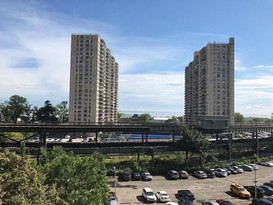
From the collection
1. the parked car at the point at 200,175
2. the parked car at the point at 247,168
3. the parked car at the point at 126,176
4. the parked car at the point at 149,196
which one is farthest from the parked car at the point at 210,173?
the parked car at the point at 149,196

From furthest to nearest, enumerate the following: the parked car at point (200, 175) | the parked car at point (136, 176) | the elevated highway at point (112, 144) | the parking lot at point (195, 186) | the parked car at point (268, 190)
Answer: the elevated highway at point (112, 144) < the parked car at point (200, 175) < the parked car at point (136, 176) < the parked car at point (268, 190) < the parking lot at point (195, 186)

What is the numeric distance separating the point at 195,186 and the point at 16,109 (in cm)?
11379

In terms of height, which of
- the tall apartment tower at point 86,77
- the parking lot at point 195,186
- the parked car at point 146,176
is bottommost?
the parking lot at point 195,186

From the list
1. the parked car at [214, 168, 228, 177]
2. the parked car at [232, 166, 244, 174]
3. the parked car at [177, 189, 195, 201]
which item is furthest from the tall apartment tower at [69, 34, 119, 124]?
the parked car at [177, 189, 195, 201]

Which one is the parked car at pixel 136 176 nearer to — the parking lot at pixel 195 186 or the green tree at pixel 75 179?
the parking lot at pixel 195 186

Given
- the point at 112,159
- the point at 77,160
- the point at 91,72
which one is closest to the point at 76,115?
the point at 91,72

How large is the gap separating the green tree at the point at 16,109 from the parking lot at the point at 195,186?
100959mm

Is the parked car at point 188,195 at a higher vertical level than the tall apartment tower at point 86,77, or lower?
lower

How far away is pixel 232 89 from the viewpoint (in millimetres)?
147875

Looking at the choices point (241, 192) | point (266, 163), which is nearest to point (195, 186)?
point (241, 192)

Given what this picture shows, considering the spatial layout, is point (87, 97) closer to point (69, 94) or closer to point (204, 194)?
point (69, 94)

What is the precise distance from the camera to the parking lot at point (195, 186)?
4016 centimetres

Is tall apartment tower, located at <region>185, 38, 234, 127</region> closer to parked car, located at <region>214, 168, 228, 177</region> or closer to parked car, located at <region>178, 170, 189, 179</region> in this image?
parked car, located at <region>214, 168, 228, 177</region>

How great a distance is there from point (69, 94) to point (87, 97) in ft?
27.4
